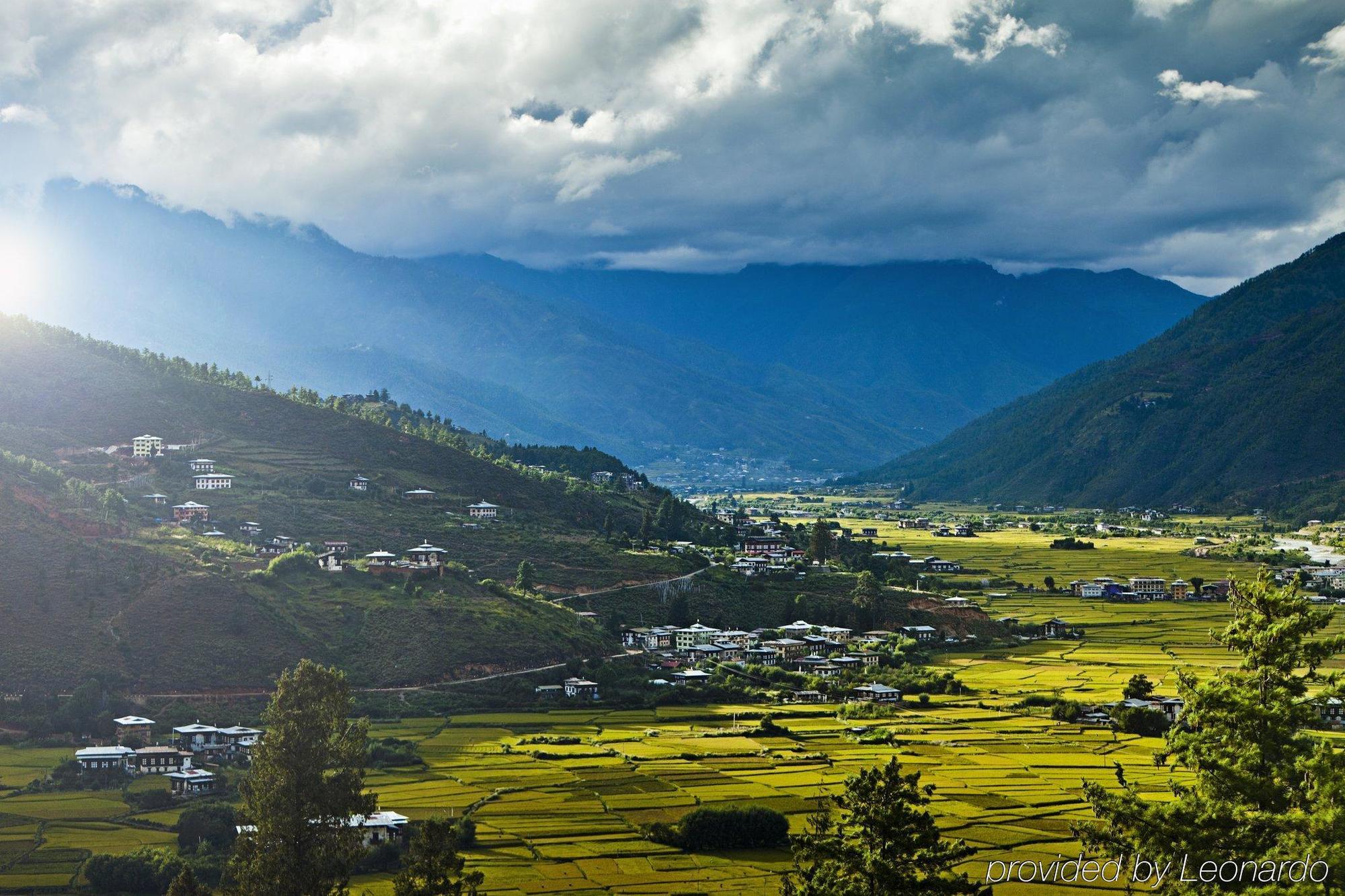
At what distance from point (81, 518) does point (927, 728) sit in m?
67.8

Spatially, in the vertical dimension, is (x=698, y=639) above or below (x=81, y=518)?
below

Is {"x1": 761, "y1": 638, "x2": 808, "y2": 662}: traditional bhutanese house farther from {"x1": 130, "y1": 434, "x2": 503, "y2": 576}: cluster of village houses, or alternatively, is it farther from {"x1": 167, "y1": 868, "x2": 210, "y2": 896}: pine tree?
{"x1": 167, "y1": 868, "x2": 210, "y2": 896}: pine tree

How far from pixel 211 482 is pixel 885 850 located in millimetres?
111247

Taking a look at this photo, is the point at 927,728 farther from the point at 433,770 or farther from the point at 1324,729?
the point at 433,770

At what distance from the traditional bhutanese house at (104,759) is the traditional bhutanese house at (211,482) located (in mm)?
63916

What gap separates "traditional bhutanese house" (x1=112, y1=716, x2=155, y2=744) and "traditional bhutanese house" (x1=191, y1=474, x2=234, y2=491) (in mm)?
55873

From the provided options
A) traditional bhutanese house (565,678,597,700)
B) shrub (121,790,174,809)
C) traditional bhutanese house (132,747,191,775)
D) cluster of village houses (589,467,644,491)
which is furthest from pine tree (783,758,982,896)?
cluster of village houses (589,467,644,491)

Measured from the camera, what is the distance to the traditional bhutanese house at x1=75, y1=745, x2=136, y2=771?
6353 centimetres

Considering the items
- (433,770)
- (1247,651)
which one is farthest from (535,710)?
(1247,651)

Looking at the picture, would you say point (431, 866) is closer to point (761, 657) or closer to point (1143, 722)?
point (1143, 722)

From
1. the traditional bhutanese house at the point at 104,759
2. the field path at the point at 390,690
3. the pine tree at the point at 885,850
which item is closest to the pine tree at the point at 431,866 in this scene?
the pine tree at the point at 885,850

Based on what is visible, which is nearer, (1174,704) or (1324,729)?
(1324,729)

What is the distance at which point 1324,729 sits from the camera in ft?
225

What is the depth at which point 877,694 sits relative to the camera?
85.3 meters
